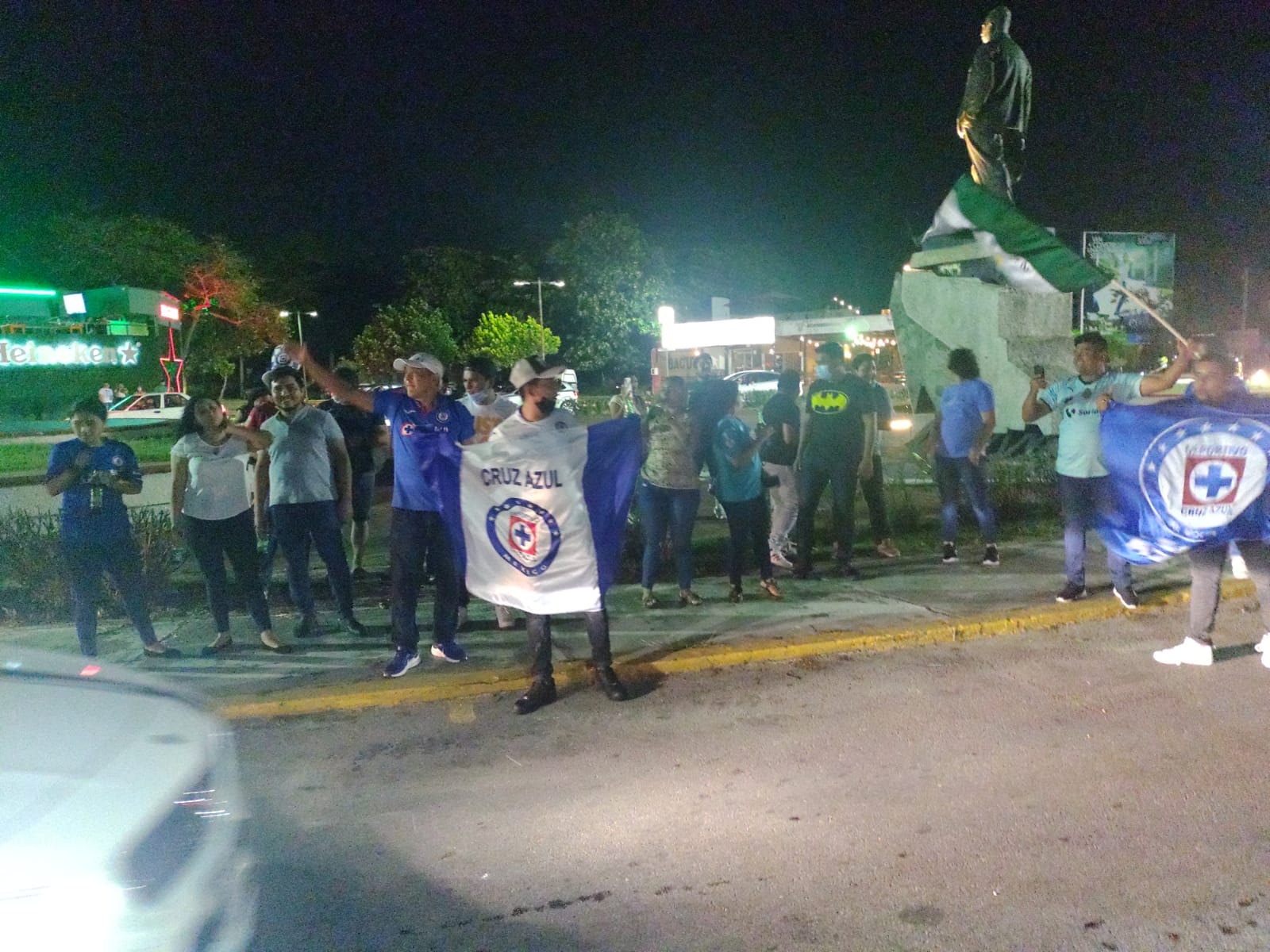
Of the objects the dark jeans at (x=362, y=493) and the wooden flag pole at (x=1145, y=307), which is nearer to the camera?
the wooden flag pole at (x=1145, y=307)

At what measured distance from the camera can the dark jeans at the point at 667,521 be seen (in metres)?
7.52

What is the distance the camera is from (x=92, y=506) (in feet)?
20.8

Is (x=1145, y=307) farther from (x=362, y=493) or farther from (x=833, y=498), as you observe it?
(x=362, y=493)

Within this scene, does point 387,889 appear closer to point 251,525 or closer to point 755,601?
point 251,525

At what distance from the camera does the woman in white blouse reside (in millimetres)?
6699

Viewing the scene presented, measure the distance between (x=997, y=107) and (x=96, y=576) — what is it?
12.3m

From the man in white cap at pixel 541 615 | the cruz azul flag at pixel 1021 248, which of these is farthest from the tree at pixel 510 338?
the man in white cap at pixel 541 615

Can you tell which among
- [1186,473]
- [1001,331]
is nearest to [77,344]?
[1001,331]

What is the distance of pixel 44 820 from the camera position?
6.97 feet

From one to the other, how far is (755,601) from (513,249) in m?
63.8

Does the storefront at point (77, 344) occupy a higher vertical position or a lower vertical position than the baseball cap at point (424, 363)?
higher

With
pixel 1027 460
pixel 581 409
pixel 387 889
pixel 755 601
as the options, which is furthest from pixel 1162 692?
pixel 581 409

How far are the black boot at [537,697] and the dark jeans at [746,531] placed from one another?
2198mm

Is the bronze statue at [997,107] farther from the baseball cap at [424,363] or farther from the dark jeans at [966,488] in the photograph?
the baseball cap at [424,363]
